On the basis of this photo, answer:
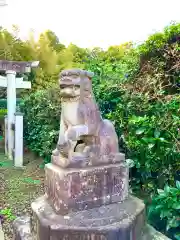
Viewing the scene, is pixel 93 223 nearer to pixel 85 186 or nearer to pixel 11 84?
pixel 85 186

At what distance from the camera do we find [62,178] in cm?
200

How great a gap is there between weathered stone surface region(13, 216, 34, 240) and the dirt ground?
0.66m

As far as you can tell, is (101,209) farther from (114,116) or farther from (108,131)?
(114,116)

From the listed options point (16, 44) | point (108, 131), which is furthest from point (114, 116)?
point (16, 44)

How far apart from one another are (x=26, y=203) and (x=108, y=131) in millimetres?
2421

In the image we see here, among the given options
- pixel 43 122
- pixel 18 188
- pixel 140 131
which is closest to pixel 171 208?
pixel 140 131

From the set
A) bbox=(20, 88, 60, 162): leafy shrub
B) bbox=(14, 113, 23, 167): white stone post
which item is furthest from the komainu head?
bbox=(14, 113, 23, 167): white stone post

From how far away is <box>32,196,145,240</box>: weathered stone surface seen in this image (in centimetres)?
188

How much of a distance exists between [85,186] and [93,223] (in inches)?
12.0

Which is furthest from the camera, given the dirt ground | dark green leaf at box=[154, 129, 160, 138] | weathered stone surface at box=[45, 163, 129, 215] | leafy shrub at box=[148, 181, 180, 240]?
the dirt ground

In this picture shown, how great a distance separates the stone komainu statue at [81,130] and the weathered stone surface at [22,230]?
0.78m

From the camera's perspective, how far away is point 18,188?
460 centimetres

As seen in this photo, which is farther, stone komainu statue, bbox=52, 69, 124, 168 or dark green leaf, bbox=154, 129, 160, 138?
dark green leaf, bbox=154, 129, 160, 138

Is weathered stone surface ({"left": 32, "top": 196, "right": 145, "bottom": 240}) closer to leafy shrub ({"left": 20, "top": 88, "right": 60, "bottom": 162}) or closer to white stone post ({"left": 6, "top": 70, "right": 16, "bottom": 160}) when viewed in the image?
leafy shrub ({"left": 20, "top": 88, "right": 60, "bottom": 162})
